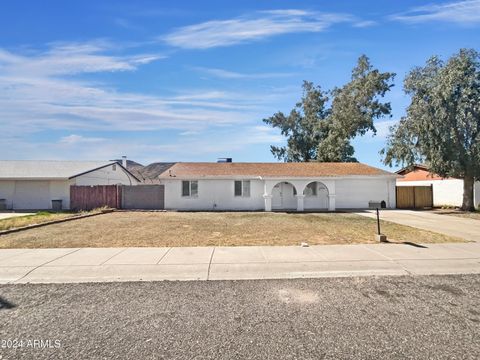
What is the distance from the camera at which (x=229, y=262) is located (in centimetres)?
702

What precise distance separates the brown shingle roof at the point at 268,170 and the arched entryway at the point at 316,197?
1.21 m

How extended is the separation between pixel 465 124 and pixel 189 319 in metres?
21.8

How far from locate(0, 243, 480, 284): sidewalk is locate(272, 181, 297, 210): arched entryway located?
1374 centimetres

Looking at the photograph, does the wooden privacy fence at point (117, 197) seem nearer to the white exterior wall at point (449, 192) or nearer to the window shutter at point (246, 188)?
the window shutter at point (246, 188)

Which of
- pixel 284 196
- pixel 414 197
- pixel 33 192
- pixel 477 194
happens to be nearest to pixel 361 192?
pixel 414 197

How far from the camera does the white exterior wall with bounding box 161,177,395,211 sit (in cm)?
2139

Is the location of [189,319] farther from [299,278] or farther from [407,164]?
[407,164]

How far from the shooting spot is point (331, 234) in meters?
10.9

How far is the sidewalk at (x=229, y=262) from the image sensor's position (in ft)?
20.3

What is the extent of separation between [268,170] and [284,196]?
2.36m

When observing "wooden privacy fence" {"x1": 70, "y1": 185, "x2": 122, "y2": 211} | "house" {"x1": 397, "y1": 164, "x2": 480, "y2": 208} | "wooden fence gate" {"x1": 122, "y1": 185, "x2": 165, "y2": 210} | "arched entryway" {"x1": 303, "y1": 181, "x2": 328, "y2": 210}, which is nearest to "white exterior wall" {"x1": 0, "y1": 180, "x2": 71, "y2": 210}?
"wooden privacy fence" {"x1": 70, "y1": 185, "x2": 122, "y2": 211}

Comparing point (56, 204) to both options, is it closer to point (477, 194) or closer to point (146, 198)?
point (146, 198)

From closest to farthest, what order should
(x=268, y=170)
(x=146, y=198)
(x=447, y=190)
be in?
(x=268, y=170) → (x=146, y=198) → (x=447, y=190)

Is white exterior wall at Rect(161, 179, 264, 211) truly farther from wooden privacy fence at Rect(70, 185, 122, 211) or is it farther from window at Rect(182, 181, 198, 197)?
wooden privacy fence at Rect(70, 185, 122, 211)
